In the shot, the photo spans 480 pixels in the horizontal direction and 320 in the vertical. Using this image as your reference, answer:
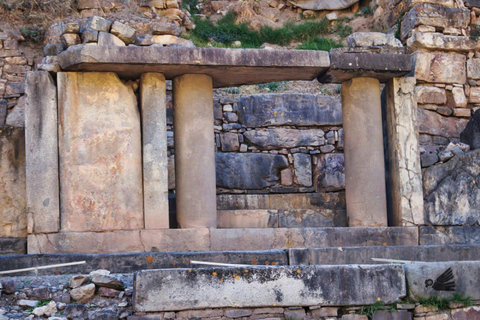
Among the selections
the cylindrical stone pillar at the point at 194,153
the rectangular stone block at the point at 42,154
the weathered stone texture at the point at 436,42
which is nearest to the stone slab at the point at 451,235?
the cylindrical stone pillar at the point at 194,153

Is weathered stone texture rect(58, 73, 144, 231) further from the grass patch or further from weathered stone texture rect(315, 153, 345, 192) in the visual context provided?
the grass patch

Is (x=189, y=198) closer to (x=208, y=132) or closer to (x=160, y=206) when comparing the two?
(x=160, y=206)

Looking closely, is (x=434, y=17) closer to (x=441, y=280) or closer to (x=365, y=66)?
(x=365, y=66)

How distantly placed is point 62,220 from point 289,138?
5.04 meters

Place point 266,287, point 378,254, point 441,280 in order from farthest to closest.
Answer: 1. point 378,254
2. point 441,280
3. point 266,287

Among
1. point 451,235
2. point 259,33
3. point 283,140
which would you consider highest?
point 259,33

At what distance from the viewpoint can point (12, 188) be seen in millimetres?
7863

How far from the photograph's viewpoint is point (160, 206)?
776cm

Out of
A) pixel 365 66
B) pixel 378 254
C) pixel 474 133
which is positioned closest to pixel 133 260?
pixel 378 254

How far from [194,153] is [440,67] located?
684 centimetres

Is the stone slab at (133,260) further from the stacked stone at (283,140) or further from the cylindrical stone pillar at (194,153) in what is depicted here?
the stacked stone at (283,140)

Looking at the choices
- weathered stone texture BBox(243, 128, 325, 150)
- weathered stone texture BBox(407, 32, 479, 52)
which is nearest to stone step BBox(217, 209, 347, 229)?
weathered stone texture BBox(243, 128, 325, 150)

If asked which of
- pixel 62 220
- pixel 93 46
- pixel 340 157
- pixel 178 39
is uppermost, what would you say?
pixel 178 39

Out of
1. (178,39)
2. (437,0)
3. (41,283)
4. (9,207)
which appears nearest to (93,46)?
(9,207)
